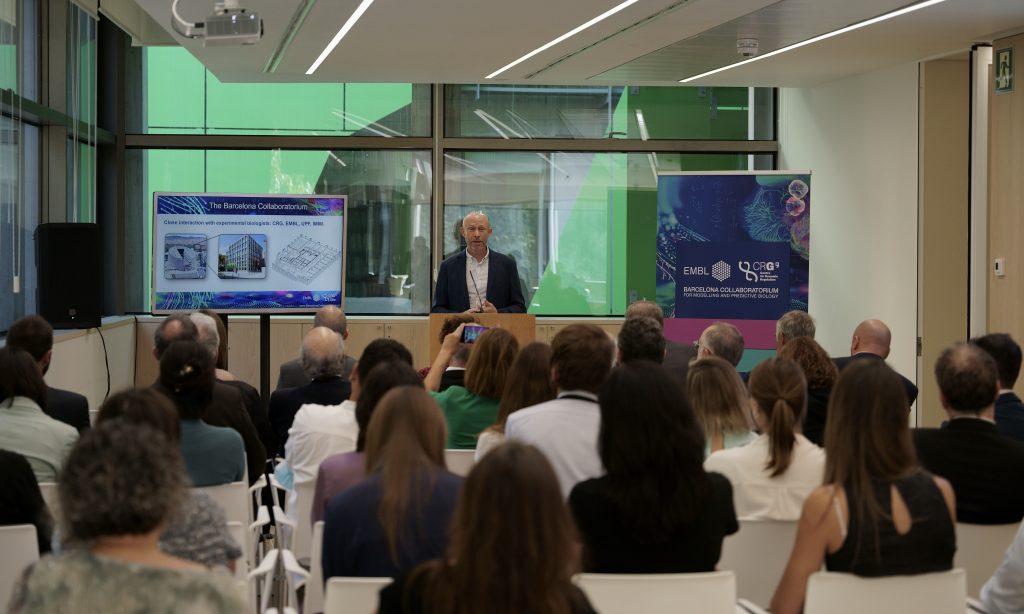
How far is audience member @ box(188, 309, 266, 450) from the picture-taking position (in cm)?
577

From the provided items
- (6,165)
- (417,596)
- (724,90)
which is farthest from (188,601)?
(724,90)

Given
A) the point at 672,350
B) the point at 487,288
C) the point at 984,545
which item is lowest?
the point at 984,545

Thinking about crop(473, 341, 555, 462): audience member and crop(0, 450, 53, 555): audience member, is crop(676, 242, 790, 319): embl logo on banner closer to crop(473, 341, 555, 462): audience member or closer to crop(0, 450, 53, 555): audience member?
crop(473, 341, 555, 462): audience member

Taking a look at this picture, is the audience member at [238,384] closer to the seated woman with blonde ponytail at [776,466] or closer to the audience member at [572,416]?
the audience member at [572,416]

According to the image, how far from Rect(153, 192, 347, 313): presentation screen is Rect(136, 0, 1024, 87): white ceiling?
112 centimetres

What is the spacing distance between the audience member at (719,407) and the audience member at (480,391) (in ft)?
2.89

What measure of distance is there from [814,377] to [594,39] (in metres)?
3.51

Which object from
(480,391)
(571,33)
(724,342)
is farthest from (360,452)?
(571,33)

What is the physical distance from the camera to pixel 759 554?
→ 3.52 meters

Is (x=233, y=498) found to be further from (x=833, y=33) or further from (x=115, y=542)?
(x=833, y=33)

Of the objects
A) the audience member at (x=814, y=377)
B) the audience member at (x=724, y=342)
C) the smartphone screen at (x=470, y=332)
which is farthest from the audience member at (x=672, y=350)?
the audience member at (x=814, y=377)

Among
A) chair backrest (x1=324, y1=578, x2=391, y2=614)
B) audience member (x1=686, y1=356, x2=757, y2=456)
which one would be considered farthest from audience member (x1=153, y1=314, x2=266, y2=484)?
chair backrest (x1=324, y1=578, x2=391, y2=614)

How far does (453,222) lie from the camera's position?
1202cm

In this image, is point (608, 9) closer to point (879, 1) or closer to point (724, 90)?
point (879, 1)
